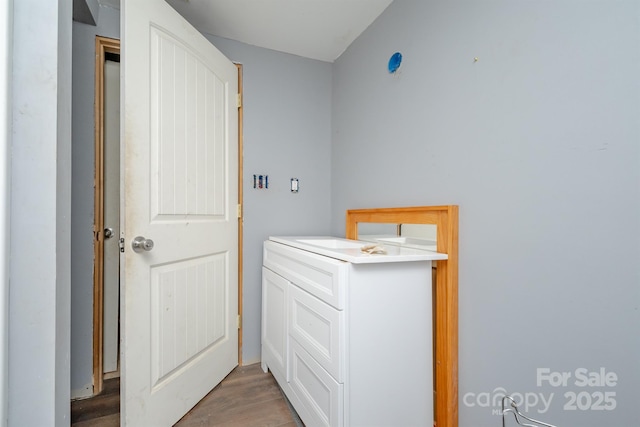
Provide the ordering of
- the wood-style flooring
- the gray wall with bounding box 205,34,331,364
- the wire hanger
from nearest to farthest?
the wire hanger, the wood-style flooring, the gray wall with bounding box 205,34,331,364

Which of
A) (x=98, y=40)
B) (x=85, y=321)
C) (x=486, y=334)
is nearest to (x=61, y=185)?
(x=85, y=321)

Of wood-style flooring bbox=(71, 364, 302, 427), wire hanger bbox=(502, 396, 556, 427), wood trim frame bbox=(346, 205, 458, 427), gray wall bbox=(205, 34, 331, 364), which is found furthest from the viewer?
gray wall bbox=(205, 34, 331, 364)

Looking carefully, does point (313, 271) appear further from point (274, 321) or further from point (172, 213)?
point (172, 213)

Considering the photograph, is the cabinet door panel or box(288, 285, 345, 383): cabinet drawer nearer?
box(288, 285, 345, 383): cabinet drawer

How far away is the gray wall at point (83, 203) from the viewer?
1579mm

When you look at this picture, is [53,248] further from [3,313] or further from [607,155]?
[607,155]

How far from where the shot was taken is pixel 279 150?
2053mm

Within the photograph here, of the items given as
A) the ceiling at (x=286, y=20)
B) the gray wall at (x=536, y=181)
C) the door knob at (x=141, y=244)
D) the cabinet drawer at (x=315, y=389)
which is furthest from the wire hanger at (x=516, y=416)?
the ceiling at (x=286, y=20)

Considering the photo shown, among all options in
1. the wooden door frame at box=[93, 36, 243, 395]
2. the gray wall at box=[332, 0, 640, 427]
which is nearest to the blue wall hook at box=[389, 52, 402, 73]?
the gray wall at box=[332, 0, 640, 427]

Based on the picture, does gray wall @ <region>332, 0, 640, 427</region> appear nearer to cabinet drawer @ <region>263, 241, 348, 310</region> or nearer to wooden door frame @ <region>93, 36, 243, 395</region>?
cabinet drawer @ <region>263, 241, 348, 310</region>

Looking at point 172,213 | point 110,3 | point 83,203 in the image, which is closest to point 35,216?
point 172,213

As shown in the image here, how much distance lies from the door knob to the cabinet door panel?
0.67 meters

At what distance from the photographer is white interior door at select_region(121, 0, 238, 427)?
1.23 meters

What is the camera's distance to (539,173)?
0.90 meters
